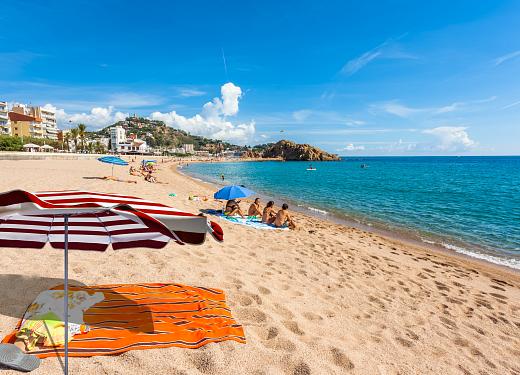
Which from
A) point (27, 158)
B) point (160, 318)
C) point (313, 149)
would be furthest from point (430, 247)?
point (313, 149)

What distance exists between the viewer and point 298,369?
315 centimetres

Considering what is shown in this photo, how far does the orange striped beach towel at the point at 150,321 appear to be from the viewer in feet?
10.2

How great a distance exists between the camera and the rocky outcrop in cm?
16862

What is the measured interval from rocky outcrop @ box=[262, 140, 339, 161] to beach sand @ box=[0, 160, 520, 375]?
163m

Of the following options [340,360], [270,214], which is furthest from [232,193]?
[340,360]

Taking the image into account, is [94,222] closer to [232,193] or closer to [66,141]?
[232,193]

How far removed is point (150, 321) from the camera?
3562mm

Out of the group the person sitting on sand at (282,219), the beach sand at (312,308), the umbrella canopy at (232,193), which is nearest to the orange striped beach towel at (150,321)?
the beach sand at (312,308)

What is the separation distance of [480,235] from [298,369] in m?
14.8

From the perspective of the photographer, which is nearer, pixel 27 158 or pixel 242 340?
pixel 242 340

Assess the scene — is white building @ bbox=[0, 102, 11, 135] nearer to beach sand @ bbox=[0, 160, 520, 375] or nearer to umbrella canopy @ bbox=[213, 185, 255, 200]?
umbrella canopy @ bbox=[213, 185, 255, 200]

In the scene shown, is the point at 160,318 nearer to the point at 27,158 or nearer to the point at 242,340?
the point at 242,340

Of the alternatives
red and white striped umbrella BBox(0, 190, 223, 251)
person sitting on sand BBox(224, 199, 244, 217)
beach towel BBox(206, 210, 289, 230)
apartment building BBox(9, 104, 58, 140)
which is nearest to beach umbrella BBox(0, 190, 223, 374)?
red and white striped umbrella BBox(0, 190, 223, 251)

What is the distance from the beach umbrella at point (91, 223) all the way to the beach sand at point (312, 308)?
44.7 inches
